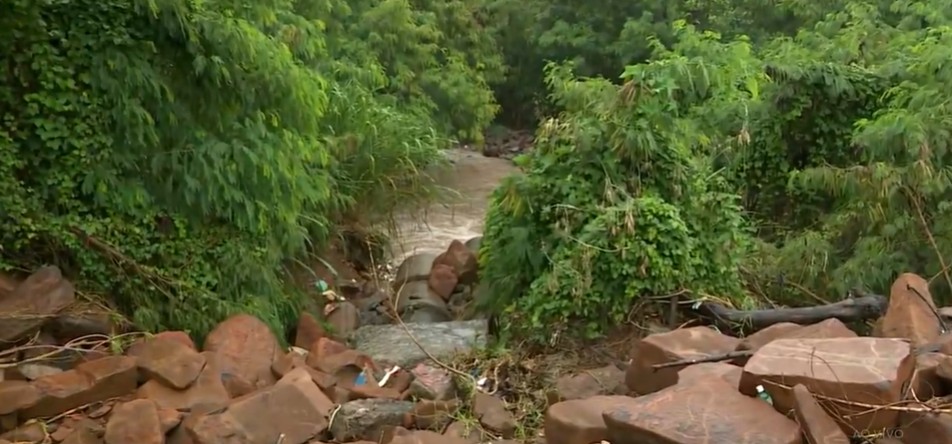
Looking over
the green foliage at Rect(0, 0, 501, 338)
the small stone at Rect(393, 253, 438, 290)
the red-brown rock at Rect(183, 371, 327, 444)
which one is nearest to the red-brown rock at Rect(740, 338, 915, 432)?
the red-brown rock at Rect(183, 371, 327, 444)

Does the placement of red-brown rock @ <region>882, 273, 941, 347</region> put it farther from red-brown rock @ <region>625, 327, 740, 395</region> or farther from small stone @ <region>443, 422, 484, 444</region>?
small stone @ <region>443, 422, 484, 444</region>

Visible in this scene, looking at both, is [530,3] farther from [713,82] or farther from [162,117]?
[162,117]

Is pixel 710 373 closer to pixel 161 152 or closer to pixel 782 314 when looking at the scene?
pixel 782 314

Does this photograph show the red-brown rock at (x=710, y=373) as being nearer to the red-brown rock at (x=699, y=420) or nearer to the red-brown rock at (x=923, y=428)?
the red-brown rock at (x=699, y=420)

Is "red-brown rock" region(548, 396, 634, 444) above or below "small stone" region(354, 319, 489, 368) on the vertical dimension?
above

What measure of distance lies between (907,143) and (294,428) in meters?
3.92

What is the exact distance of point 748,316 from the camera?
502 cm

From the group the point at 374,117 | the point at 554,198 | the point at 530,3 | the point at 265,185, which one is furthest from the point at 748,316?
the point at 530,3

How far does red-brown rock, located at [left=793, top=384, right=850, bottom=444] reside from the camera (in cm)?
343

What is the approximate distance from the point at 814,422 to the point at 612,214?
6.22 feet

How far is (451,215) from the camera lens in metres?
10.3

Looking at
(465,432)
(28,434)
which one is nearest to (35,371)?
(28,434)

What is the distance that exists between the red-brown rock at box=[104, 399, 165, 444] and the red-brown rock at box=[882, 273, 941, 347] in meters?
3.32

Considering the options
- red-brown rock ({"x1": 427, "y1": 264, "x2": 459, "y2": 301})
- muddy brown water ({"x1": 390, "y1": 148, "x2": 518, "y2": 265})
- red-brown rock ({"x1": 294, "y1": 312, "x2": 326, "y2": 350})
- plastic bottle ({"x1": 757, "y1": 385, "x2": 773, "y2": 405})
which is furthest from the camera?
muddy brown water ({"x1": 390, "y1": 148, "x2": 518, "y2": 265})
